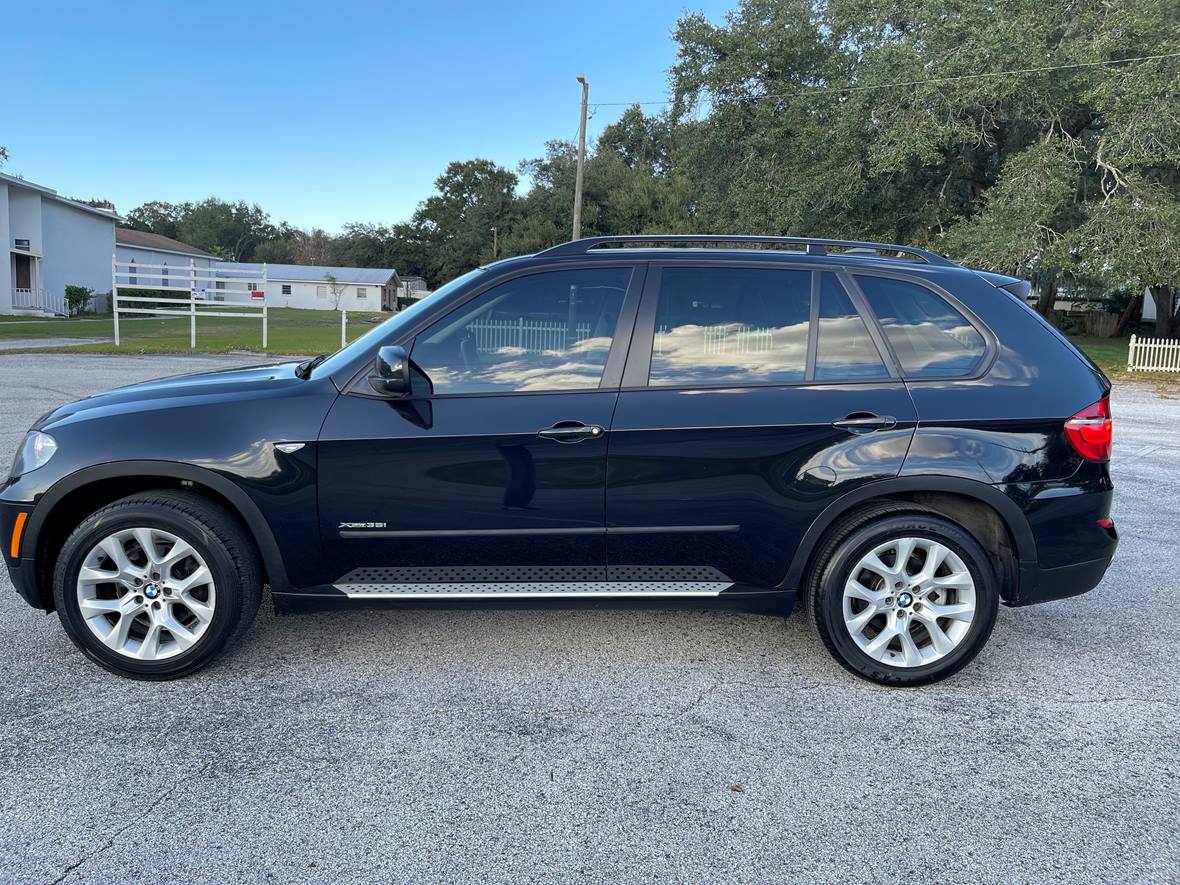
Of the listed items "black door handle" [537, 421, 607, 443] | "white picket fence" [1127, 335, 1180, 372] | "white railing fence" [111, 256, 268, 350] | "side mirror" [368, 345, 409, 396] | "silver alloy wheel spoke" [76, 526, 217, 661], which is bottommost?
"silver alloy wheel spoke" [76, 526, 217, 661]

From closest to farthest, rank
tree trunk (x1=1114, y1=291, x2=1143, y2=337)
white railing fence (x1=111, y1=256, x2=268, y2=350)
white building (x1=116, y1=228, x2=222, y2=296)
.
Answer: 1. white railing fence (x1=111, y1=256, x2=268, y2=350)
2. tree trunk (x1=1114, y1=291, x2=1143, y2=337)
3. white building (x1=116, y1=228, x2=222, y2=296)

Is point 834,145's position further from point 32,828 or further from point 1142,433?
point 32,828

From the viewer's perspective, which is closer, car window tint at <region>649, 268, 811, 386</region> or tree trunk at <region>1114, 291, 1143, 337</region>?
car window tint at <region>649, 268, 811, 386</region>

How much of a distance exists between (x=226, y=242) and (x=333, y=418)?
105 m

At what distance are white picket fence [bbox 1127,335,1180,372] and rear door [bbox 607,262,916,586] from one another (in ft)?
66.2

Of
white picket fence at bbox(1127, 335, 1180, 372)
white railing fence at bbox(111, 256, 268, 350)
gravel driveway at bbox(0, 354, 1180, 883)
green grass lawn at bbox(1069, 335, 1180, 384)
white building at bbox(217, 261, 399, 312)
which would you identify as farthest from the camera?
white building at bbox(217, 261, 399, 312)

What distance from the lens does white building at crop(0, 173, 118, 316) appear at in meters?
34.7

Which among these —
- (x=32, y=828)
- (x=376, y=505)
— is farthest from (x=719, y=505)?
(x=32, y=828)

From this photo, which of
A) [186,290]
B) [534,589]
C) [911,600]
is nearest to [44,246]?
[186,290]

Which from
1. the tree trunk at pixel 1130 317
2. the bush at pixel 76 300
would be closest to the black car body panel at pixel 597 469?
the bush at pixel 76 300

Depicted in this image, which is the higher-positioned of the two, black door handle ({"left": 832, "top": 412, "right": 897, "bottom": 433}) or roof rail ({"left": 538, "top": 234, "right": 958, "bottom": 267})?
roof rail ({"left": 538, "top": 234, "right": 958, "bottom": 267})

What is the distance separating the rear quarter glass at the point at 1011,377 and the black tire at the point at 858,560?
0.45m

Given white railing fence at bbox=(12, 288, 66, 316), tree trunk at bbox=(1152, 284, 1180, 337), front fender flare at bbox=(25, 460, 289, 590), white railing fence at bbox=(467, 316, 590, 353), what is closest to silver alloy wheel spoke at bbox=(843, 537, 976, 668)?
white railing fence at bbox=(467, 316, 590, 353)

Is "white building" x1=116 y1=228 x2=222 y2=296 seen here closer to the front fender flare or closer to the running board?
the front fender flare
